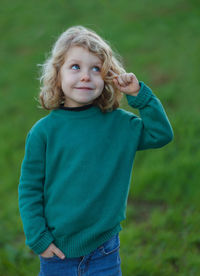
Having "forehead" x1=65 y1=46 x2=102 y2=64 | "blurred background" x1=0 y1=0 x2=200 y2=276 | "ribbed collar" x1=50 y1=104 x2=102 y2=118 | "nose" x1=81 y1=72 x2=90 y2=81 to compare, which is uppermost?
"forehead" x1=65 y1=46 x2=102 y2=64

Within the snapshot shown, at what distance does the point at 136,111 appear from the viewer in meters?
5.51

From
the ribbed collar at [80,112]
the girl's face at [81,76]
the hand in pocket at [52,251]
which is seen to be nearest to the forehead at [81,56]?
the girl's face at [81,76]

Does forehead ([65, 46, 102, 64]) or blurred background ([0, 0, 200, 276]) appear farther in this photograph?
blurred background ([0, 0, 200, 276])

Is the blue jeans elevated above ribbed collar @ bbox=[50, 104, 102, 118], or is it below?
below

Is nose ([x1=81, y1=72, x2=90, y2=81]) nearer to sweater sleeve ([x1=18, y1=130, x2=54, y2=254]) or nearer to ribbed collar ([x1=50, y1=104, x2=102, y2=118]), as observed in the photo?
ribbed collar ([x1=50, y1=104, x2=102, y2=118])

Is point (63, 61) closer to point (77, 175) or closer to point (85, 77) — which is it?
point (85, 77)

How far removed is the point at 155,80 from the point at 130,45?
4.85 ft

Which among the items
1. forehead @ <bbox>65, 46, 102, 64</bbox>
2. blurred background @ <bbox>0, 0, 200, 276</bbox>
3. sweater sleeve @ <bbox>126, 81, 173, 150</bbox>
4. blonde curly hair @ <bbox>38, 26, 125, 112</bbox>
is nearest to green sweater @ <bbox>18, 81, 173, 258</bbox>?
sweater sleeve @ <bbox>126, 81, 173, 150</bbox>

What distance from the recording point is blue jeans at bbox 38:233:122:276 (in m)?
2.03

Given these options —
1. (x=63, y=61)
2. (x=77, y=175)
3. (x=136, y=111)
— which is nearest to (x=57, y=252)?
(x=77, y=175)

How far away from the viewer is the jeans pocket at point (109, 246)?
2.06m

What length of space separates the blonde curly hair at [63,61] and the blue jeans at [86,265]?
773 millimetres

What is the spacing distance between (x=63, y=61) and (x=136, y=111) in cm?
349

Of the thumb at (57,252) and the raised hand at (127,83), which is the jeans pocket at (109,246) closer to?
the thumb at (57,252)
